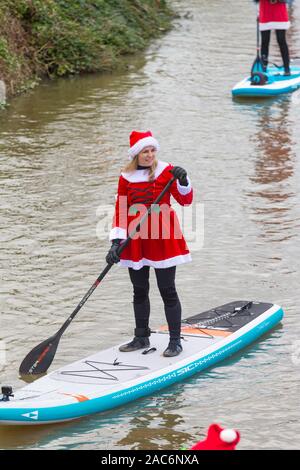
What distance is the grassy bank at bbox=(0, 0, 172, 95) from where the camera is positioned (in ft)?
58.5

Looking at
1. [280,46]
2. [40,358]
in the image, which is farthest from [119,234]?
[280,46]

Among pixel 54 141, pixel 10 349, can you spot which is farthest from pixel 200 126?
pixel 10 349

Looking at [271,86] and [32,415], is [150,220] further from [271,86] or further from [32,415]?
[271,86]

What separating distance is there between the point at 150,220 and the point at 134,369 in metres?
1.10

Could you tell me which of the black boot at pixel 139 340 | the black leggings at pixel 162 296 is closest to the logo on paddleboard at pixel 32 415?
the black boot at pixel 139 340

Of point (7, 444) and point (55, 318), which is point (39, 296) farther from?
point (7, 444)

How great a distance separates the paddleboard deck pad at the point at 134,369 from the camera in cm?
775

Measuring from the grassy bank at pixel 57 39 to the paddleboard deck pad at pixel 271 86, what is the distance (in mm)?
2692

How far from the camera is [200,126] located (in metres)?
16.2

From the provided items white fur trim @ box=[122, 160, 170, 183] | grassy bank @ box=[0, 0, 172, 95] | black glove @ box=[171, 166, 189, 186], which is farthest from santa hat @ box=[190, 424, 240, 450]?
grassy bank @ box=[0, 0, 172, 95]

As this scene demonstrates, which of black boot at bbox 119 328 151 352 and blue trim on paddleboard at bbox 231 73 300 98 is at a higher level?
blue trim on paddleboard at bbox 231 73 300 98

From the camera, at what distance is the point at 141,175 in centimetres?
845

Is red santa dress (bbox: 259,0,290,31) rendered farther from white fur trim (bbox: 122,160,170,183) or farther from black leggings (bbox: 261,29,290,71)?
white fur trim (bbox: 122,160,170,183)

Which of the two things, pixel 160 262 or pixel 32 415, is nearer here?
pixel 32 415
